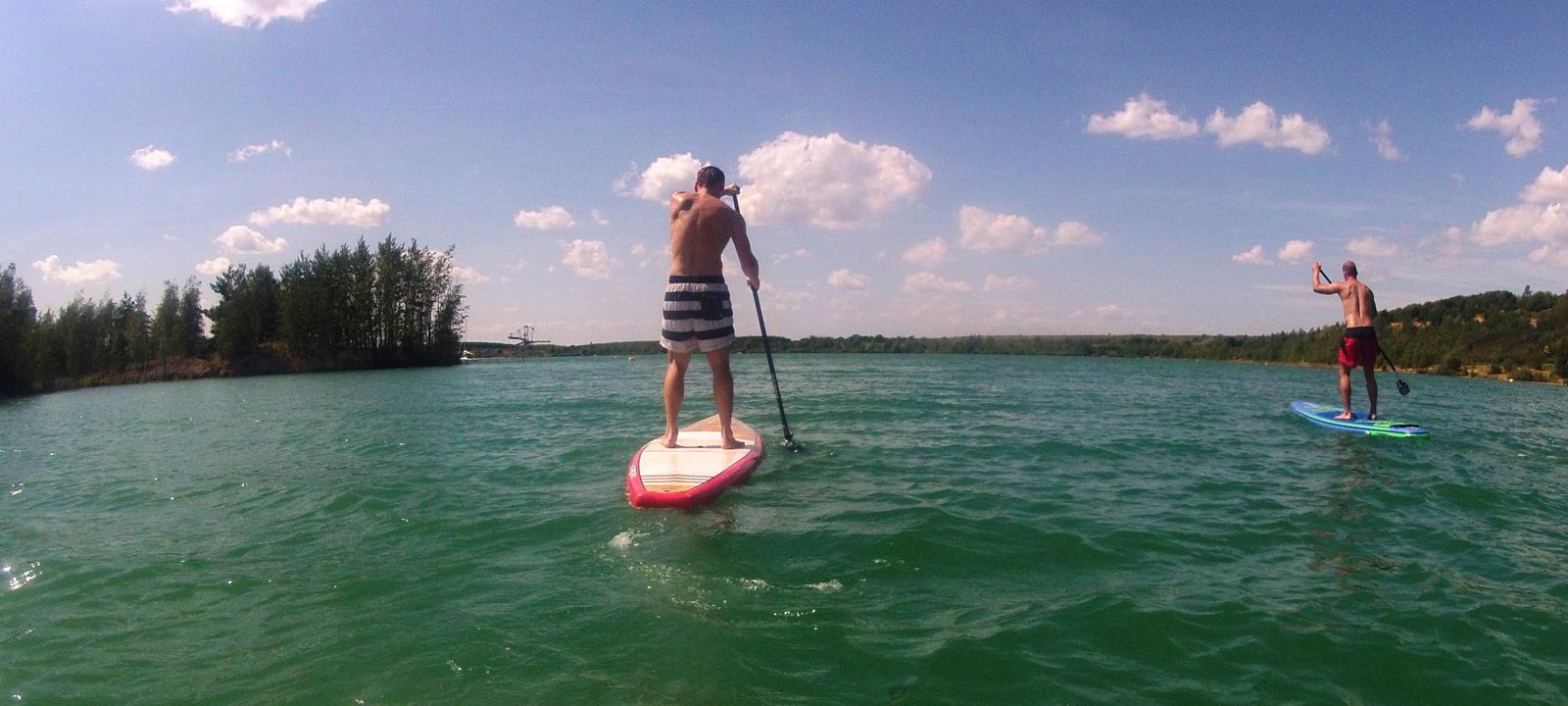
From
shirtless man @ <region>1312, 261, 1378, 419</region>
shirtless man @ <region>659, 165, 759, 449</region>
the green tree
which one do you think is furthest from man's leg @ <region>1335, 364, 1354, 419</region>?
the green tree

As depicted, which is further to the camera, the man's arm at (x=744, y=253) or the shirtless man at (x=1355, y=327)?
the shirtless man at (x=1355, y=327)

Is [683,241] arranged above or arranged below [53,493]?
above

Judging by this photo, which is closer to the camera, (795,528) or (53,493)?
(795,528)

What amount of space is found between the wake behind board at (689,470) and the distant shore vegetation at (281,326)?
55880 mm

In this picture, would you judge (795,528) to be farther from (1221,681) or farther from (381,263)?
(381,263)

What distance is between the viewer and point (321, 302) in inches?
2400

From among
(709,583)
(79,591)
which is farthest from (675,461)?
(79,591)

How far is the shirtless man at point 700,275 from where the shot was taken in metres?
6.66

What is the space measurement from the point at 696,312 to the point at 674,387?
2.87 feet

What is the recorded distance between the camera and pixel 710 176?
6891 mm

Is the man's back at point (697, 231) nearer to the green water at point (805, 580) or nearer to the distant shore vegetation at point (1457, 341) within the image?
the green water at point (805, 580)

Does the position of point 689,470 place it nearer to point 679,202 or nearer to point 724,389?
point 724,389

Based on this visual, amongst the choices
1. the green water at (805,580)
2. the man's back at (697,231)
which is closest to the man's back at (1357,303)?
the green water at (805,580)

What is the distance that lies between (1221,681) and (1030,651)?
74 centimetres
